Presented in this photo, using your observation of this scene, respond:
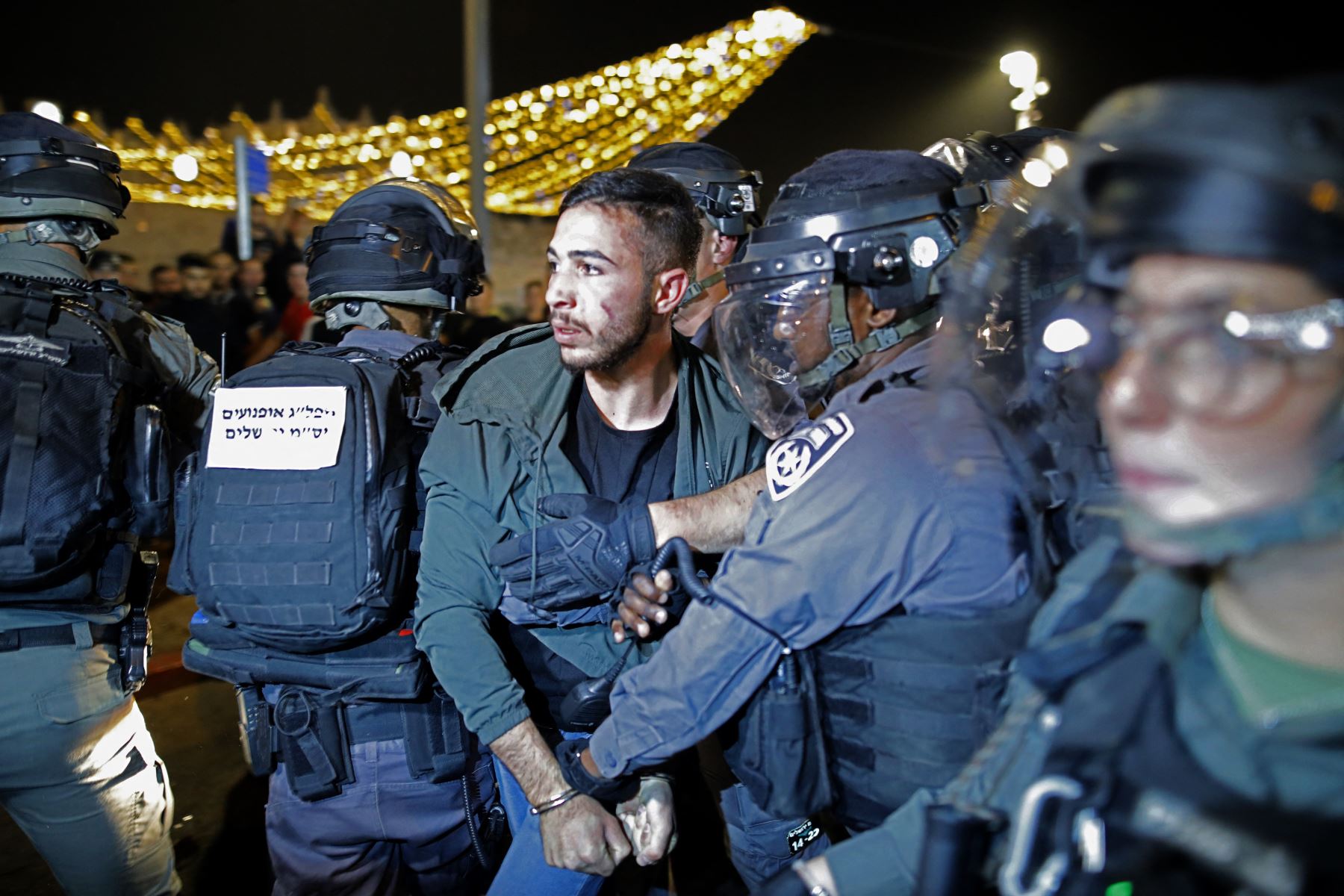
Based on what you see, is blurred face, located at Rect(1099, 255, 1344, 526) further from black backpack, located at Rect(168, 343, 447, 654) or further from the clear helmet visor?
black backpack, located at Rect(168, 343, 447, 654)

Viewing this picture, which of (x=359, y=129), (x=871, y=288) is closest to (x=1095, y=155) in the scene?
(x=871, y=288)

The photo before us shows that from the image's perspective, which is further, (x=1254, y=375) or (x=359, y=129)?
(x=359, y=129)

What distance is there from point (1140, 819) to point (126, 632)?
269 centimetres

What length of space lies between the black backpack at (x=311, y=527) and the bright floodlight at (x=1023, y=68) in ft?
22.5

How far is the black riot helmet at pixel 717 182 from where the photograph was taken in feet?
11.2

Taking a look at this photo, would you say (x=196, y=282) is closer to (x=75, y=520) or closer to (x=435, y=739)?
(x=75, y=520)

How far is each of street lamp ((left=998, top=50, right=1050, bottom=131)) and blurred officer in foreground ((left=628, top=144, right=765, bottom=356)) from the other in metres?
4.59

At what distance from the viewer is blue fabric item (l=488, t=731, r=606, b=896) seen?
219 centimetres

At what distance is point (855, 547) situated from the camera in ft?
4.94

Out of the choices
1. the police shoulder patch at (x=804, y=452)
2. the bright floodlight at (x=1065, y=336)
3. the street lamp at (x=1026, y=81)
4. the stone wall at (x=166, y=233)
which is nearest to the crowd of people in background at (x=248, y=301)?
the police shoulder patch at (x=804, y=452)

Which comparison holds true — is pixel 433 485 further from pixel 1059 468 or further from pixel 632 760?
pixel 1059 468

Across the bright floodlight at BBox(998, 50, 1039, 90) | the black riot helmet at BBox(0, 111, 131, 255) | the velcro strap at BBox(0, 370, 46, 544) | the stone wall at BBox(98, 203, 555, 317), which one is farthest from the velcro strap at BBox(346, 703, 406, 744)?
the stone wall at BBox(98, 203, 555, 317)

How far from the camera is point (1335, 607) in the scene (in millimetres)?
896

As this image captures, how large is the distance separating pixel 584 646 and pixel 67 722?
1410mm
